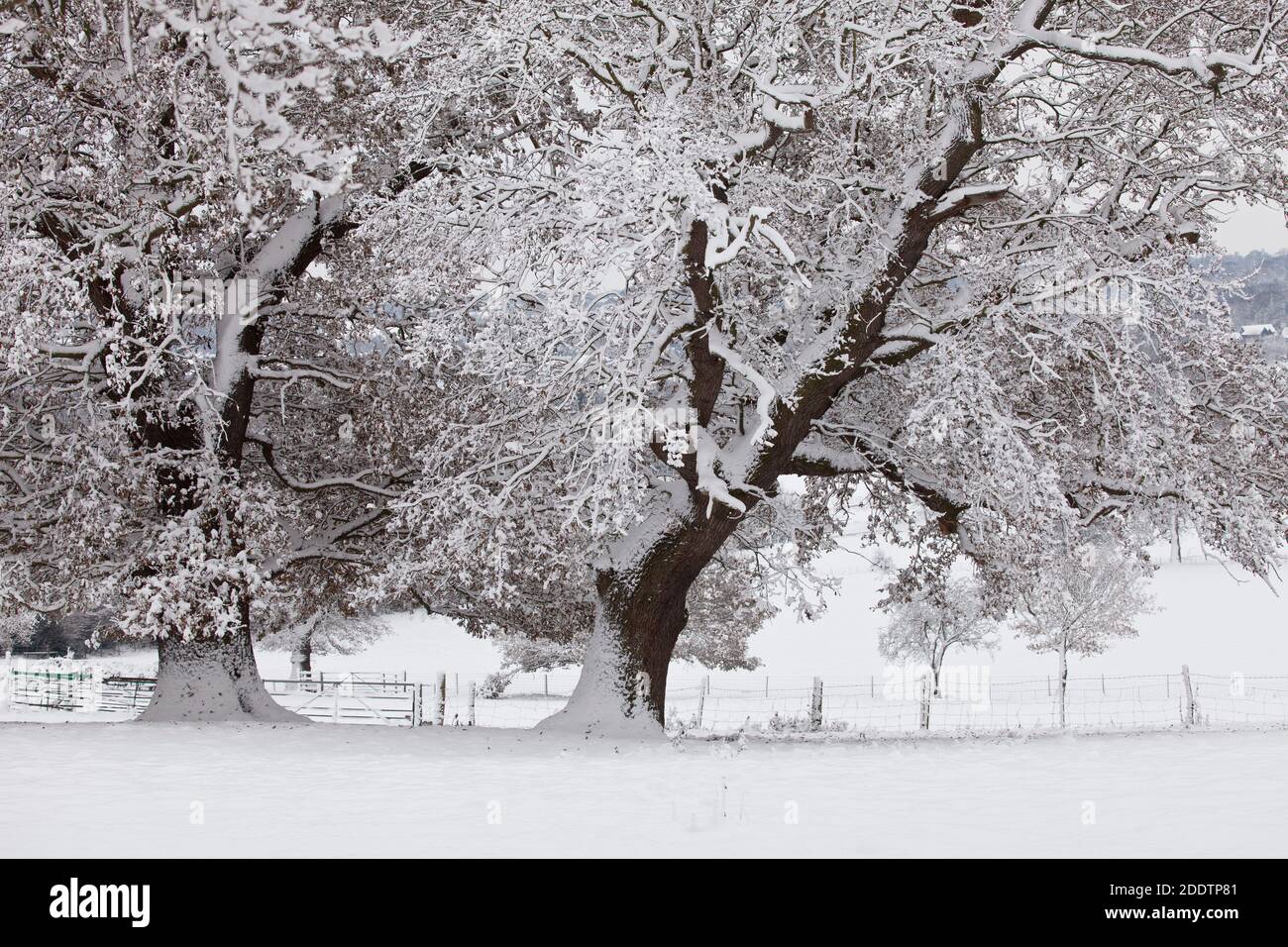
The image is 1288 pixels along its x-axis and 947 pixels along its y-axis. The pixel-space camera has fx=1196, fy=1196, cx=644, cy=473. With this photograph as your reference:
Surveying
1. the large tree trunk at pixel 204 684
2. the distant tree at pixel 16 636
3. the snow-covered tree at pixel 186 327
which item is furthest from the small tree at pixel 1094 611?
the distant tree at pixel 16 636

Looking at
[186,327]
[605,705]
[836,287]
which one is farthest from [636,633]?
[186,327]

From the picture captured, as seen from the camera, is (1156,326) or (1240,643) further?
(1240,643)

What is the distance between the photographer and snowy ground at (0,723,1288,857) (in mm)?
7270

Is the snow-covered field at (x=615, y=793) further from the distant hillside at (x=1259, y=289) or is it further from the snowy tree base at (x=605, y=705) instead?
the distant hillside at (x=1259, y=289)

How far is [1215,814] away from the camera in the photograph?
27.0 ft

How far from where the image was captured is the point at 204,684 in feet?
54.4

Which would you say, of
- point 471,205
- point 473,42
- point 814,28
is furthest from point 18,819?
point 814,28

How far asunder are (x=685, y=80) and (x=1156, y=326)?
19.3ft

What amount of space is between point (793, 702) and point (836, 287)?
109ft

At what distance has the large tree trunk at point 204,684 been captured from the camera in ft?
54.0

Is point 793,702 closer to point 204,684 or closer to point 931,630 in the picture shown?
point 931,630

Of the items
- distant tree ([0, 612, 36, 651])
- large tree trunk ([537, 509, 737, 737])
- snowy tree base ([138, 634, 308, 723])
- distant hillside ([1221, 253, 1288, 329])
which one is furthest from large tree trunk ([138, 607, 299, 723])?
distant tree ([0, 612, 36, 651])

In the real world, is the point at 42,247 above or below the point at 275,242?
below
